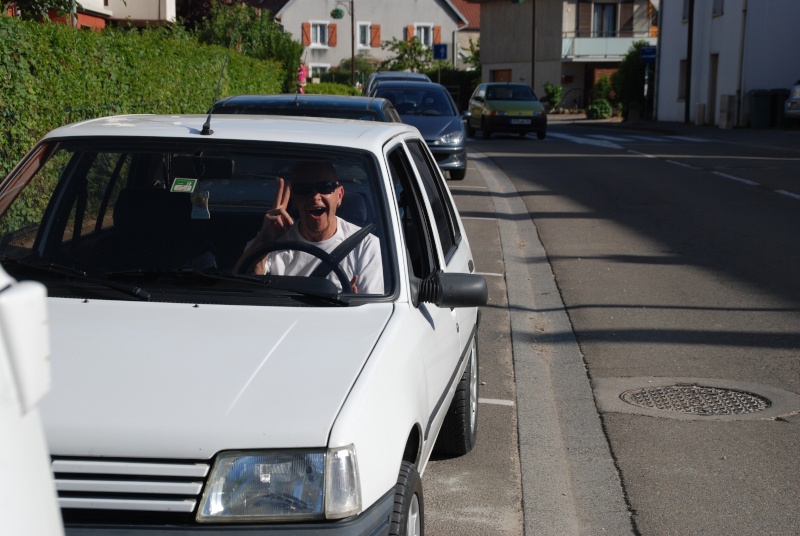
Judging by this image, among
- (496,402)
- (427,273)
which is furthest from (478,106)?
(427,273)

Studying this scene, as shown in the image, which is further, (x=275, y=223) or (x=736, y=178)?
(x=736, y=178)

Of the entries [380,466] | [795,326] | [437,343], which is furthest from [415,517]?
[795,326]

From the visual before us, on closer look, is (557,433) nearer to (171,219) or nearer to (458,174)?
(171,219)

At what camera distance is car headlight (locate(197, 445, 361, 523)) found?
2.79 metres

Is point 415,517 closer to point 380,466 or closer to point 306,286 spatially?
point 380,466

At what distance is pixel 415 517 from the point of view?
3.44 metres

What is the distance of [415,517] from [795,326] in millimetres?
5521

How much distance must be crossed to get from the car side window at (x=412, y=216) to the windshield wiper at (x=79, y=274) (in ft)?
3.64

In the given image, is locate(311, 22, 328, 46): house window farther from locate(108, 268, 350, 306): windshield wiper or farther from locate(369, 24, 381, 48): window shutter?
locate(108, 268, 350, 306): windshield wiper

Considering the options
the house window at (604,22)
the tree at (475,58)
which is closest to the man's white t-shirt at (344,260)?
the house window at (604,22)

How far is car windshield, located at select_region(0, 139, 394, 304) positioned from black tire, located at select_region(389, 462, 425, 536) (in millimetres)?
709

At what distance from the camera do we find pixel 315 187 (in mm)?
4215

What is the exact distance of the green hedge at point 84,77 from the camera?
8844mm

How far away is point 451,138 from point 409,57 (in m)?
54.4
